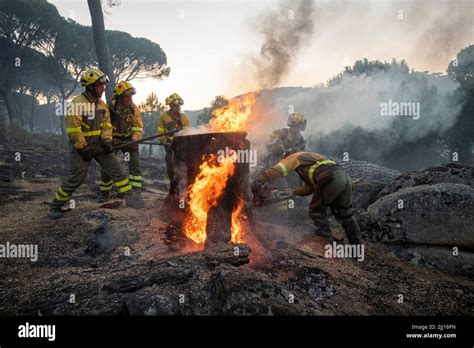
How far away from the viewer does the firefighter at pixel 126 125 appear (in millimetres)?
6141

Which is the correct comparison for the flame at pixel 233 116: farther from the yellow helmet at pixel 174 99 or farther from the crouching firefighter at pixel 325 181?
the yellow helmet at pixel 174 99

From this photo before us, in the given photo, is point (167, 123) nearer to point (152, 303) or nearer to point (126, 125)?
point (126, 125)

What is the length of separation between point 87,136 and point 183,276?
11.3 ft

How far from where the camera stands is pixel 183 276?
3.17m

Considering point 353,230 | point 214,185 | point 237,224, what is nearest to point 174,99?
point 214,185

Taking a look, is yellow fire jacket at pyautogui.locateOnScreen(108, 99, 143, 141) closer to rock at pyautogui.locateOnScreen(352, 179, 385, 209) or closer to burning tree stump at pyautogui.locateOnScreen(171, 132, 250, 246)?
burning tree stump at pyautogui.locateOnScreen(171, 132, 250, 246)

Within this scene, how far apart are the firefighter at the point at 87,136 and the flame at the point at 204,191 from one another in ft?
5.89

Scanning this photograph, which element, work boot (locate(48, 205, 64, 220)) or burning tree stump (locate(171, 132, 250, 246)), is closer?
burning tree stump (locate(171, 132, 250, 246))

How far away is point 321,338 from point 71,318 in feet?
7.35

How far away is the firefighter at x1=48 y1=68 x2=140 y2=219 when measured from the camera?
4.96 m

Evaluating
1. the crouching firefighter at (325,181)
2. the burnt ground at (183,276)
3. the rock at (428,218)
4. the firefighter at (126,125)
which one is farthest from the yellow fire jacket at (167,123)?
the rock at (428,218)

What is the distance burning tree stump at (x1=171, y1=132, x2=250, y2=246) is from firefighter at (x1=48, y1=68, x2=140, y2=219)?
1.57 meters

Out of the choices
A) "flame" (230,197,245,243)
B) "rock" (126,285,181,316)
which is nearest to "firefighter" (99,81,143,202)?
"flame" (230,197,245,243)

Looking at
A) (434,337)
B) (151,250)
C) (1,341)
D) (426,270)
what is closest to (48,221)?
(151,250)
